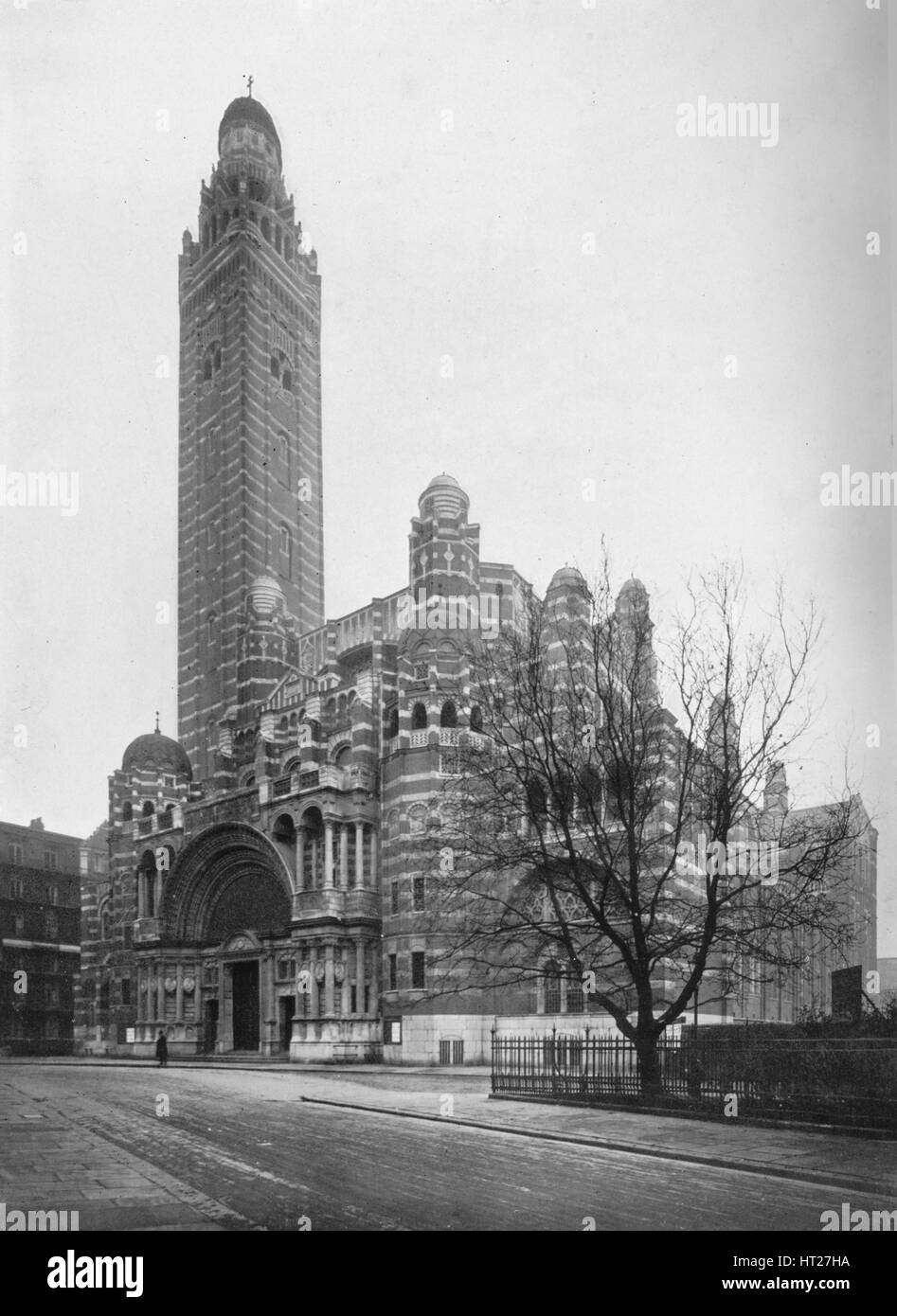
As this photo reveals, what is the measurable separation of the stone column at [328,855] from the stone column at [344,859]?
0.40 m

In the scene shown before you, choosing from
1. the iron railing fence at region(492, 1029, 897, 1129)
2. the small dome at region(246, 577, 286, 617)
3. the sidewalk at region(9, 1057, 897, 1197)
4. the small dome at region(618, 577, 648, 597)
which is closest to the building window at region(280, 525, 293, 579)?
the small dome at region(246, 577, 286, 617)

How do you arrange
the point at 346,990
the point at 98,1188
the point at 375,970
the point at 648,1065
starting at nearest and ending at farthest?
the point at 98,1188 < the point at 648,1065 < the point at 346,990 < the point at 375,970

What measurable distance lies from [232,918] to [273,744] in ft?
26.0

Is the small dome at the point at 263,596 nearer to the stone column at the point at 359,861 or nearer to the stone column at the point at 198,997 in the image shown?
the stone column at the point at 198,997

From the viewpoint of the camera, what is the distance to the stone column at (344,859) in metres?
44.3

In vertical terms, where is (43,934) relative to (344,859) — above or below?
below

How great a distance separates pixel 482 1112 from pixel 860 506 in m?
11.0

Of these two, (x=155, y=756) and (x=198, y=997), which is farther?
(x=155, y=756)

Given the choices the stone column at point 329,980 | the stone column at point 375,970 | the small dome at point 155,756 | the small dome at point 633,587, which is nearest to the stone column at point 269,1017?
the stone column at point 329,980

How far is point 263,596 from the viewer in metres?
59.1

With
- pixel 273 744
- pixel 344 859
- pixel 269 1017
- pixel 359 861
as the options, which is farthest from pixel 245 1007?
pixel 273 744

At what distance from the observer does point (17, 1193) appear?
448 inches

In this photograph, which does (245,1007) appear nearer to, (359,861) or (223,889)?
(223,889)

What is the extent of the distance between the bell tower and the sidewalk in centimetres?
3891
